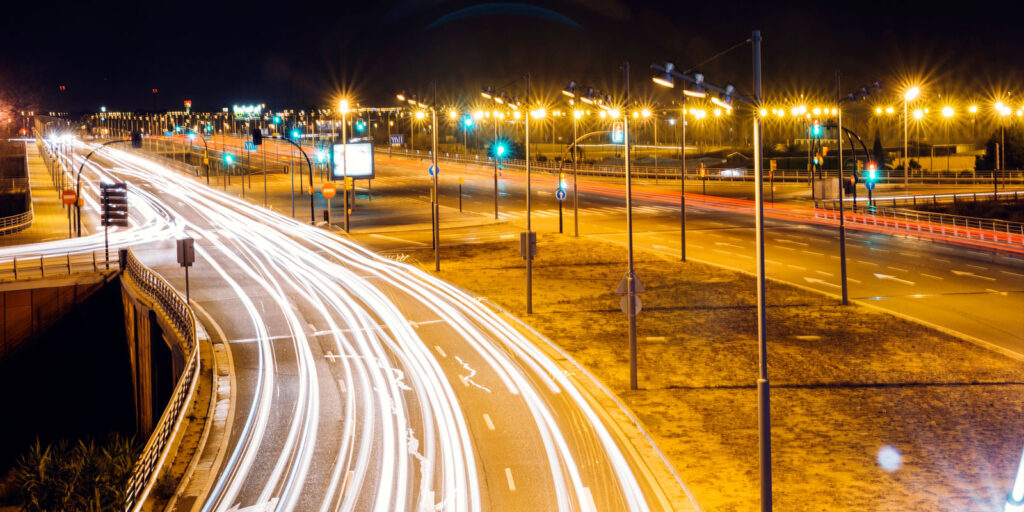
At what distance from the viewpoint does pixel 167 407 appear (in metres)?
20.2

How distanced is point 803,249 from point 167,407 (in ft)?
120

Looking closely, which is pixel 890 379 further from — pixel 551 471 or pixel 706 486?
A: pixel 551 471

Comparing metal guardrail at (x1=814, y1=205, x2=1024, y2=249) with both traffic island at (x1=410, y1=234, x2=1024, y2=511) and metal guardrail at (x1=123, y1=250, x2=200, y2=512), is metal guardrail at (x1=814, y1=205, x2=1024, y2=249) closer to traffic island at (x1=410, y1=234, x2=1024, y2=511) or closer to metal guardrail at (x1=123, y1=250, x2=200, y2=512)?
traffic island at (x1=410, y1=234, x2=1024, y2=511)

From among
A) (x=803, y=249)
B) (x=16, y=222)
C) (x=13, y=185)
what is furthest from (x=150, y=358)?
(x=13, y=185)

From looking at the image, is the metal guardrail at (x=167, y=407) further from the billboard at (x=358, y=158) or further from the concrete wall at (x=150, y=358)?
the billboard at (x=358, y=158)

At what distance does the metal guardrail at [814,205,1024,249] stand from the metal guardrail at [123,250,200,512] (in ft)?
137

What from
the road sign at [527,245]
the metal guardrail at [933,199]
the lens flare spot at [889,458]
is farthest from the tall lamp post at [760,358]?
the metal guardrail at [933,199]

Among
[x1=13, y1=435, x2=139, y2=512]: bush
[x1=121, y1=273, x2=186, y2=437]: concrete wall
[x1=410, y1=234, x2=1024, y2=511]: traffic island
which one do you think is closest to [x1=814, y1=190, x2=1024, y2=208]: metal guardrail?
[x1=410, y1=234, x2=1024, y2=511]: traffic island

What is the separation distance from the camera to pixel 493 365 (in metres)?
24.3

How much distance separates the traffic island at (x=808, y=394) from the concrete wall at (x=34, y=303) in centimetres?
1882

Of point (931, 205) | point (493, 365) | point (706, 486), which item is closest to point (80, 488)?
point (493, 365)

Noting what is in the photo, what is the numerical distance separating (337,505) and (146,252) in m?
41.0

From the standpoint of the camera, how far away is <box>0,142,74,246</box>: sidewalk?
55594mm

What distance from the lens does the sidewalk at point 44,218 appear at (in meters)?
55.6
